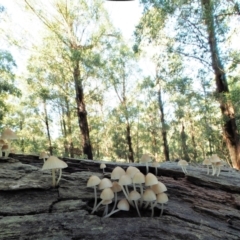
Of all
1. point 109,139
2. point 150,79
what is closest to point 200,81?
point 150,79

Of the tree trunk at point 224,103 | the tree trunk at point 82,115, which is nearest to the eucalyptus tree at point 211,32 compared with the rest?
the tree trunk at point 224,103

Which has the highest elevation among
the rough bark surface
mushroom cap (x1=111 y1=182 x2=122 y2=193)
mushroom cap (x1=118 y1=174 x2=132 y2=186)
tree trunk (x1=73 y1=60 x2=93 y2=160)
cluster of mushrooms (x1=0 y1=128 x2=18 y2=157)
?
tree trunk (x1=73 y1=60 x2=93 y2=160)

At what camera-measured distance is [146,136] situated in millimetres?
27547

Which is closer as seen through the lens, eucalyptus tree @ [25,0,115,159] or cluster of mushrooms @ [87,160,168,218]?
cluster of mushrooms @ [87,160,168,218]

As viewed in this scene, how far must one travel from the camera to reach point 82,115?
11102 mm

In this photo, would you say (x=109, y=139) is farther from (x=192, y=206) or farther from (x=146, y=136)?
(x=192, y=206)

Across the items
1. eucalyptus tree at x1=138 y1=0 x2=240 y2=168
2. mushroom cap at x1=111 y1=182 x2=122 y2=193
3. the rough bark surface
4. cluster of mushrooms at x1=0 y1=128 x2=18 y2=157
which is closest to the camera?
the rough bark surface

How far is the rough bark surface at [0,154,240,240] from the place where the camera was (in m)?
2.14

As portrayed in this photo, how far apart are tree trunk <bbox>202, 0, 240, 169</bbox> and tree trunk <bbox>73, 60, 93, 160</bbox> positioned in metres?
5.51

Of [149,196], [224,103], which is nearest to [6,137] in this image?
[149,196]

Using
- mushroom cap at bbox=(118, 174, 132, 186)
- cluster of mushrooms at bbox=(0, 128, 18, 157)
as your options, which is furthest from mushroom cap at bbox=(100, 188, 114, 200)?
cluster of mushrooms at bbox=(0, 128, 18, 157)

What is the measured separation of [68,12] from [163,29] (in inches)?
197

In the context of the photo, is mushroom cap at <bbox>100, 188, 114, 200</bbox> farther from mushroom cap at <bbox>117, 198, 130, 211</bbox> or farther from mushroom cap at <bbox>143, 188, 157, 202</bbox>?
mushroom cap at <bbox>143, 188, 157, 202</bbox>

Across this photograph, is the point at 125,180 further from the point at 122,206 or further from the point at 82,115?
the point at 82,115
